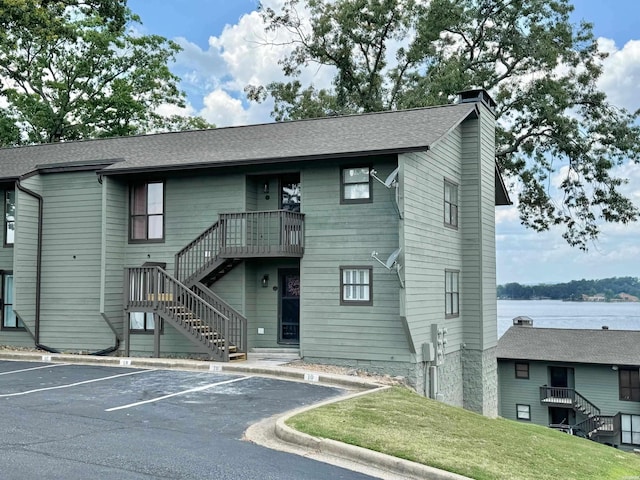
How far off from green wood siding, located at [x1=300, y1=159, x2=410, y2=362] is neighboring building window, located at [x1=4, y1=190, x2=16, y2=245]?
31.3ft

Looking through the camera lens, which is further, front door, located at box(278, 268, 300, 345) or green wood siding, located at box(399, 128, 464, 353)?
front door, located at box(278, 268, 300, 345)

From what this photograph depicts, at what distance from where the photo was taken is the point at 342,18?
35531 mm

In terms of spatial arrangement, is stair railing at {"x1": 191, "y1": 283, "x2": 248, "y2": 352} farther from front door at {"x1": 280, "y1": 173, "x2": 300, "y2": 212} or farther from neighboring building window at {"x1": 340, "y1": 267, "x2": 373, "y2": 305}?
front door at {"x1": 280, "y1": 173, "x2": 300, "y2": 212}

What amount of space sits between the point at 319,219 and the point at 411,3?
2259 cm

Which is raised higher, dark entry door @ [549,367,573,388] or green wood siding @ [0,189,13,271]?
green wood siding @ [0,189,13,271]

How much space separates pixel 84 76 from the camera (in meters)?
35.6

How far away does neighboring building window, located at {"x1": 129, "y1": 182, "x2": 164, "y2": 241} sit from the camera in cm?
1833

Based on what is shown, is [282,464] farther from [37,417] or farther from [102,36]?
[102,36]

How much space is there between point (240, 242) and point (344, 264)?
9.12 feet

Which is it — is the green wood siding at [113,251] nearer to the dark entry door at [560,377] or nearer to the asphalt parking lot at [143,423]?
the asphalt parking lot at [143,423]

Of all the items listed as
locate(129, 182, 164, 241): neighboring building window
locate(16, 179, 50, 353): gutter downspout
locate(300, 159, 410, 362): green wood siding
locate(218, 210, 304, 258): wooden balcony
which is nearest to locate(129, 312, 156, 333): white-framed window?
locate(129, 182, 164, 241): neighboring building window

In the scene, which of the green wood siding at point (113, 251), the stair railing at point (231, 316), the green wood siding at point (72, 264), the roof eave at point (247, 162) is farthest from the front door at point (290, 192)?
the green wood siding at point (72, 264)

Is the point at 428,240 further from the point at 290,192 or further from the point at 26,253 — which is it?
the point at 26,253

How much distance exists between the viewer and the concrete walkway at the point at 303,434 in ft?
24.5
